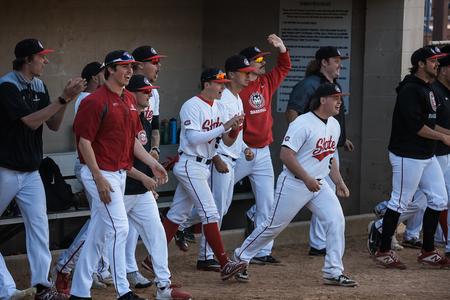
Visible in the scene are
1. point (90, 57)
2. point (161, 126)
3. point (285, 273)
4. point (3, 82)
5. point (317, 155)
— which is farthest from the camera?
point (161, 126)

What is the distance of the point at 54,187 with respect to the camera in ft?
26.4

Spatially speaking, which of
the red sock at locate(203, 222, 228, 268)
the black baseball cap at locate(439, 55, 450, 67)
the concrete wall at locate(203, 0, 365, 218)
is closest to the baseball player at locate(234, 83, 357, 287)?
the red sock at locate(203, 222, 228, 268)

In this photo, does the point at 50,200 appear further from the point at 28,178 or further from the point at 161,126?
the point at 161,126

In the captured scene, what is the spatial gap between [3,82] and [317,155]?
2.31m

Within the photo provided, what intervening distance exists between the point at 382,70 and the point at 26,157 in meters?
4.54

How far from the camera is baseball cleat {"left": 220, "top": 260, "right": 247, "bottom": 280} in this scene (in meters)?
7.75

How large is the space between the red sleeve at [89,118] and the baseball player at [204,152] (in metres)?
1.30

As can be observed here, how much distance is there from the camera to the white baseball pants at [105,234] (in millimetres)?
6559

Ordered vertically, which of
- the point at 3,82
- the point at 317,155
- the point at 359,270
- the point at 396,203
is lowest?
the point at 359,270

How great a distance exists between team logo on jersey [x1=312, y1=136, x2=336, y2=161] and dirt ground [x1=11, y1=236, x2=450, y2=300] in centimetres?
99

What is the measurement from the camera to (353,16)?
1045 centimetres

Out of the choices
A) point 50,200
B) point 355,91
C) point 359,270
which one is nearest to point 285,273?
point 359,270

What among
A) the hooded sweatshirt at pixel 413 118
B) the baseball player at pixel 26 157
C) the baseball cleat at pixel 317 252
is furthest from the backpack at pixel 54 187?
the hooded sweatshirt at pixel 413 118

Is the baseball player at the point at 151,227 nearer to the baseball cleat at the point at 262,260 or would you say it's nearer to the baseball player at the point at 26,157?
the baseball player at the point at 26,157
